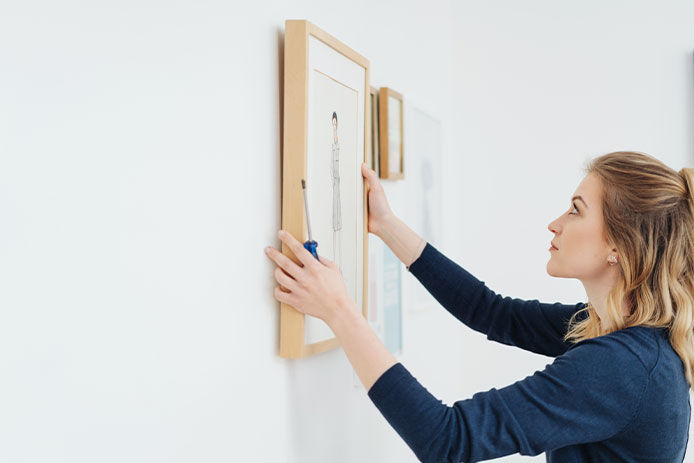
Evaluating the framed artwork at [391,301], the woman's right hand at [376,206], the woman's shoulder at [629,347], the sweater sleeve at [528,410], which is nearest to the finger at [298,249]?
the sweater sleeve at [528,410]

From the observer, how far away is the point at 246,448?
1041 millimetres

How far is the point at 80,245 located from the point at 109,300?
0.08 meters

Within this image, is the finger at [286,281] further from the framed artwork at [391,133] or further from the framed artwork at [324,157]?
the framed artwork at [391,133]

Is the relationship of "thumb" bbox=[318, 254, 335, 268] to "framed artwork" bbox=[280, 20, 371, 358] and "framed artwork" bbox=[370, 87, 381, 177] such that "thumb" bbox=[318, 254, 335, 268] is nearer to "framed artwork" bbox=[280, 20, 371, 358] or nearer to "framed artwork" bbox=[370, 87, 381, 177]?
"framed artwork" bbox=[280, 20, 371, 358]

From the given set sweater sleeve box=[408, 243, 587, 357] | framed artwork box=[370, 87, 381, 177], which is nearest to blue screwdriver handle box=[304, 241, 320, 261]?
sweater sleeve box=[408, 243, 587, 357]

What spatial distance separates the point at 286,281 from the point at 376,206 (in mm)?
375

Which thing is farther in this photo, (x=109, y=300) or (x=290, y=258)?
(x=290, y=258)

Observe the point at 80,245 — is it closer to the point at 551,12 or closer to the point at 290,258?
the point at 290,258

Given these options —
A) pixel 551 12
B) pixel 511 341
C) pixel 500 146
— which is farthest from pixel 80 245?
pixel 551 12

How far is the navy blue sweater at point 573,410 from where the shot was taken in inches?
37.3

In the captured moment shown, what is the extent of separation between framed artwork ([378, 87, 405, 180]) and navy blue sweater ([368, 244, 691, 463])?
705 millimetres

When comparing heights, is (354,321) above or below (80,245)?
below

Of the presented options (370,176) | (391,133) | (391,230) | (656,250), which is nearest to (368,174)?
(370,176)

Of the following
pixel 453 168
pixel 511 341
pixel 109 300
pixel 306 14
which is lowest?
pixel 511 341
